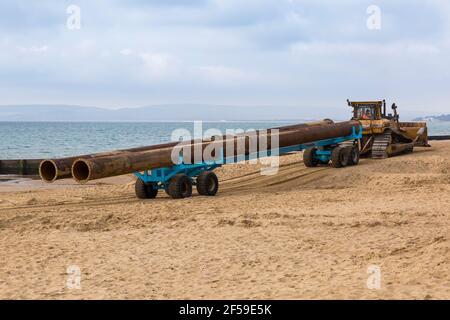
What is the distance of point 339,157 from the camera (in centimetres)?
2288

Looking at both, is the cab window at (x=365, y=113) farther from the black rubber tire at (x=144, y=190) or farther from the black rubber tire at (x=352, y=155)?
the black rubber tire at (x=144, y=190)

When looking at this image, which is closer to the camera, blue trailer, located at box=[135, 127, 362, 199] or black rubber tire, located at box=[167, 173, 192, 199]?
black rubber tire, located at box=[167, 173, 192, 199]

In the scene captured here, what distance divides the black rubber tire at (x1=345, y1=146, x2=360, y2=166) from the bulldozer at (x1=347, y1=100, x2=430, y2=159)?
1.55 meters

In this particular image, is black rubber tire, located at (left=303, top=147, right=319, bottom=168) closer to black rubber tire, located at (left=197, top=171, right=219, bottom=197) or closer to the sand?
the sand

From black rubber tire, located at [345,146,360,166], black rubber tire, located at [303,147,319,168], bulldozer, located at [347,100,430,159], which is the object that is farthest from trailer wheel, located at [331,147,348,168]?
bulldozer, located at [347,100,430,159]

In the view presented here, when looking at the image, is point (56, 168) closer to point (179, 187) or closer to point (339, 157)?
point (179, 187)

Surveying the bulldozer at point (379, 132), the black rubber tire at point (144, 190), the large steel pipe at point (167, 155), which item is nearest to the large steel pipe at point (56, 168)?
the large steel pipe at point (167, 155)

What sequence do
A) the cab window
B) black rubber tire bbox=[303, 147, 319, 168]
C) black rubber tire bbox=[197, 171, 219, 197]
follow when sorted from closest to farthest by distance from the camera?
black rubber tire bbox=[197, 171, 219, 197] → black rubber tire bbox=[303, 147, 319, 168] → the cab window

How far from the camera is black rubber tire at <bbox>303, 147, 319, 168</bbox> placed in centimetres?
2370

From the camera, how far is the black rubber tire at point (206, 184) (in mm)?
17938

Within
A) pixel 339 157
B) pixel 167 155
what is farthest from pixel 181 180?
pixel 339 157
